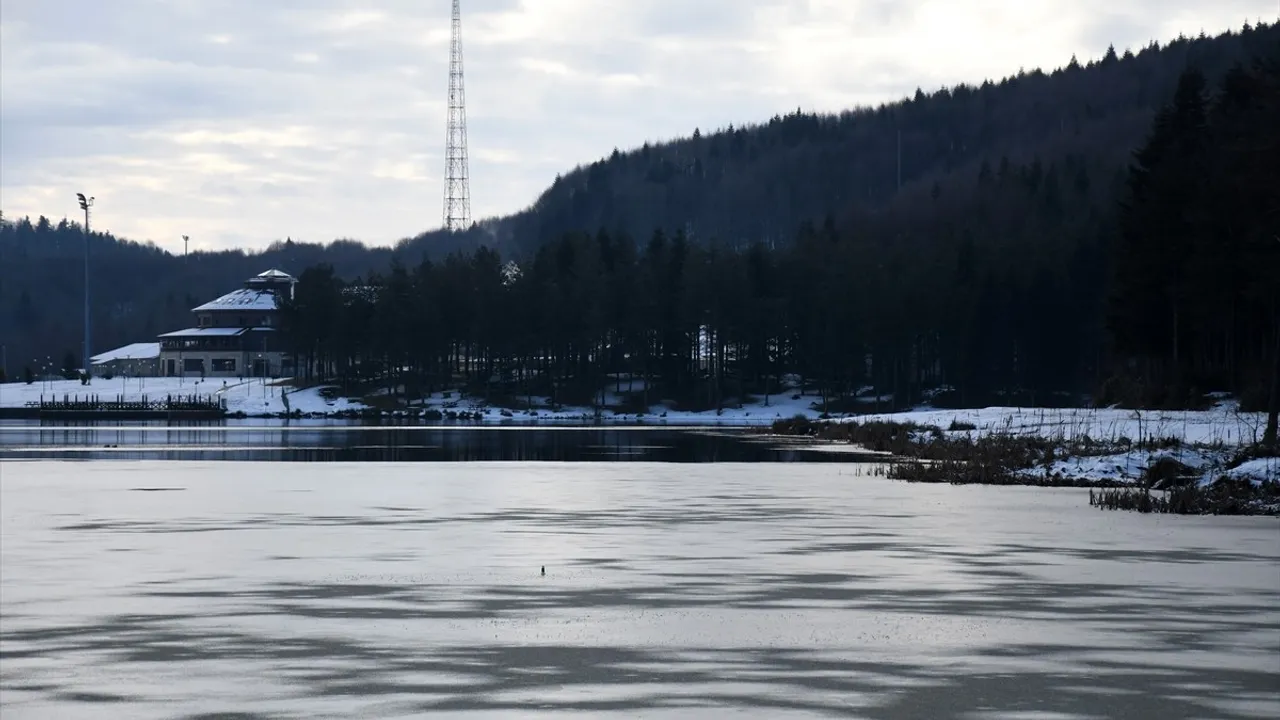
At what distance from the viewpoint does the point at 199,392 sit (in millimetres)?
169500

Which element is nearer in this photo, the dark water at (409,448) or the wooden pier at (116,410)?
the dark water at (409,448)

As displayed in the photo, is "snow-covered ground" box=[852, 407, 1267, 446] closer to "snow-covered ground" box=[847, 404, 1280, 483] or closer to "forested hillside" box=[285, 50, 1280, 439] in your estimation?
"snow-covered ground" box=[847, 404, 1280, 483]

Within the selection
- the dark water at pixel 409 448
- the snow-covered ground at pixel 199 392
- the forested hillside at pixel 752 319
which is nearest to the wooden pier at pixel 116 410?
the snow-covered ground at pixel 199 392

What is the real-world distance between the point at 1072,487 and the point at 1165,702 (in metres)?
28.6

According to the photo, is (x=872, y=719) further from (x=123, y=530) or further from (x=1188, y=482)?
(x=1188, y=482)

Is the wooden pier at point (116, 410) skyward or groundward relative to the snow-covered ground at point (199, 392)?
groundward

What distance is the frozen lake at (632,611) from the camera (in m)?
12.6

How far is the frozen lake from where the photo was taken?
12.6 m

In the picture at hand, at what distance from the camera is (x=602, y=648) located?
584 inches

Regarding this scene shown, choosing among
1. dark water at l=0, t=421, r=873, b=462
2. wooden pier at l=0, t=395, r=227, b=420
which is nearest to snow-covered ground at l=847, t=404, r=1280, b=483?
dark water at l=0, t=421, r=873, b=462

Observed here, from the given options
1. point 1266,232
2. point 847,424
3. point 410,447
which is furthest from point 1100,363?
point 410,447

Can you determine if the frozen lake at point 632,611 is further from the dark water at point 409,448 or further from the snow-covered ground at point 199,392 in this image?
the snow-covered ground at point 199,392

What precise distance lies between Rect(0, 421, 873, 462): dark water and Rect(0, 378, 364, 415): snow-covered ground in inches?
2552

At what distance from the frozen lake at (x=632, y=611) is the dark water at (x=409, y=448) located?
2395cm
